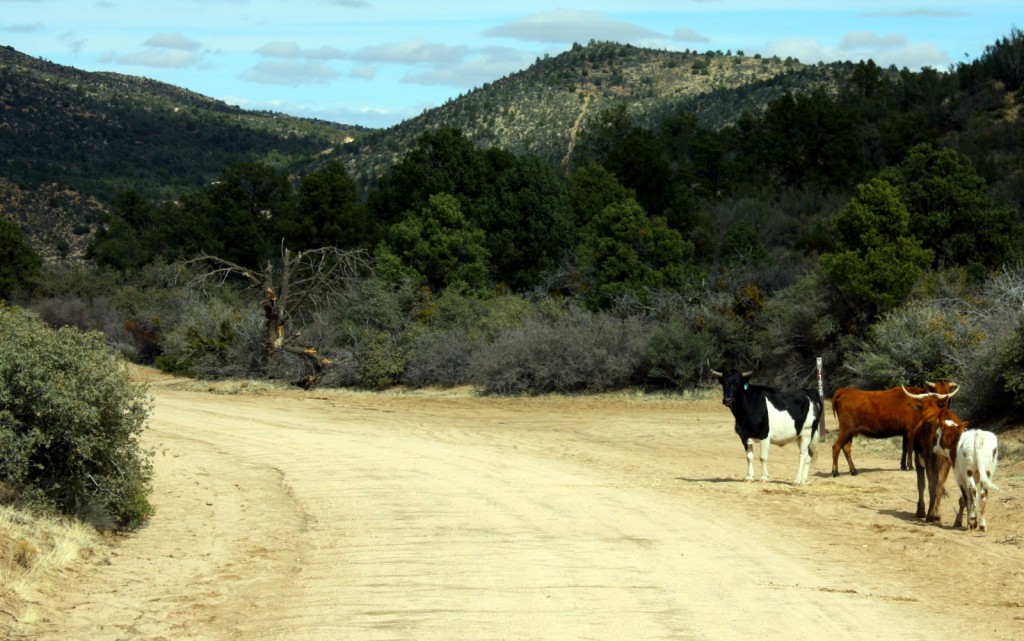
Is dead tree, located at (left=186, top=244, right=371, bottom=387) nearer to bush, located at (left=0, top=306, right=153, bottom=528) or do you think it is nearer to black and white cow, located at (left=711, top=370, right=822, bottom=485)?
black and white cow, located at (left=711, top=370, right=822, bottom=485)

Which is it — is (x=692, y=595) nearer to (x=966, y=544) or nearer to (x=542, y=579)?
(x=542, y=579)

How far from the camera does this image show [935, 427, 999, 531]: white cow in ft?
44.8

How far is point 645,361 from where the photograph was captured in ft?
112

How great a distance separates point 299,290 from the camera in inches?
1756

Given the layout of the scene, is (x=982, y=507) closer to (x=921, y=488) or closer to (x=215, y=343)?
(x=921, y=488)

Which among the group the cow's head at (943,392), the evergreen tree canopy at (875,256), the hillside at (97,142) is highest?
the hillside at (97,142)

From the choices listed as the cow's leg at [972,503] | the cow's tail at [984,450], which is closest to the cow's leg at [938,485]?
the cow's leg at [972,503]

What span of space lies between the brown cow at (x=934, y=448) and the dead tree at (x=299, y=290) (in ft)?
84.9

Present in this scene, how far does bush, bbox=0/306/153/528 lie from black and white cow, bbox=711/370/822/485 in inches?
329

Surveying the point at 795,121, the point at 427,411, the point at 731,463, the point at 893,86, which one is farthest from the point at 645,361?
the point at 893,86

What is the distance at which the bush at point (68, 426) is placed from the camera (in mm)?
13102

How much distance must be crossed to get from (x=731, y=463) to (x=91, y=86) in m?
114

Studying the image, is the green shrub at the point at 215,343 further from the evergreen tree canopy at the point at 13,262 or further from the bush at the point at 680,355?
the evergreen tree canopy at the point at 13,262

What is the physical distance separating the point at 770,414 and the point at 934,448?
132 inches
